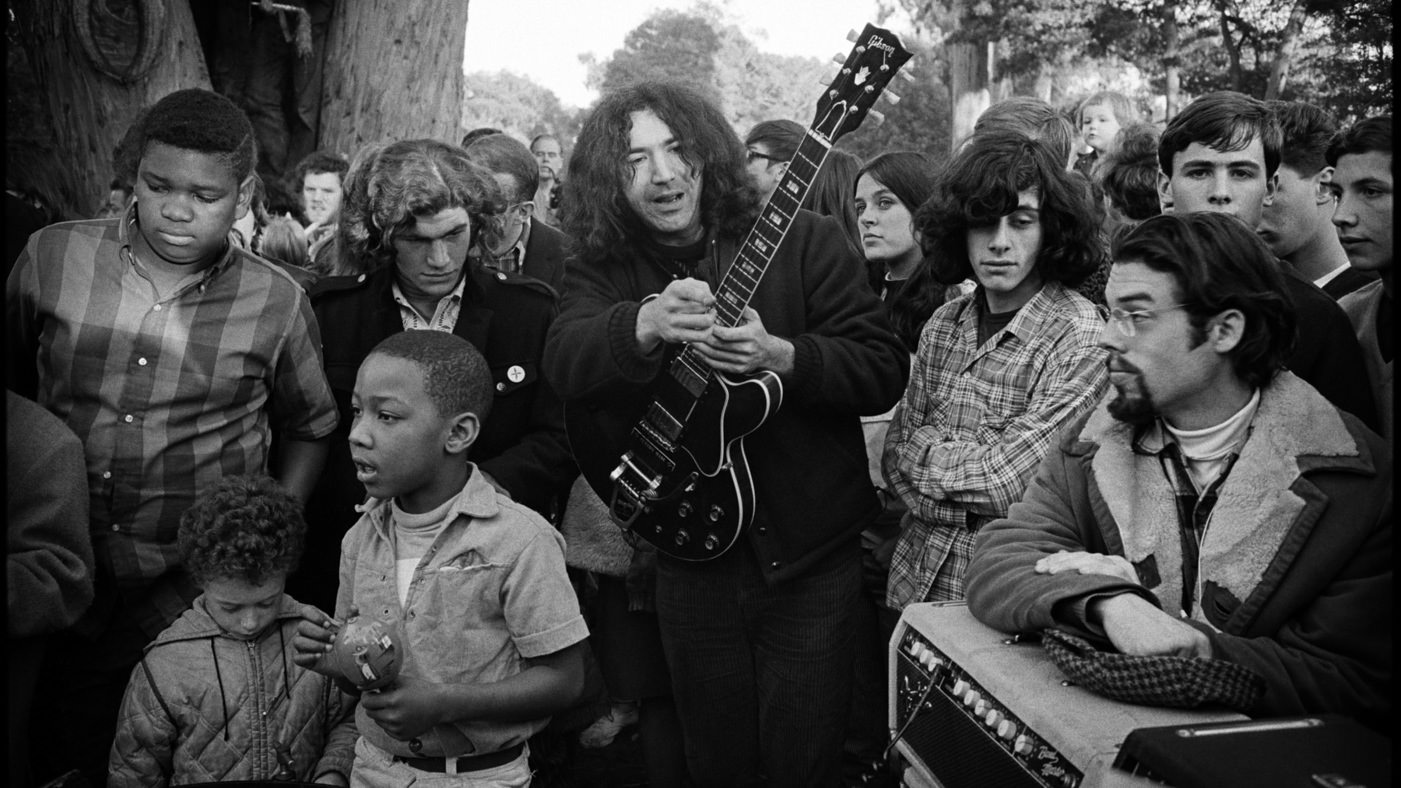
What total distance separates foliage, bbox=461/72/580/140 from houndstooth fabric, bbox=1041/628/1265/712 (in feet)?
146

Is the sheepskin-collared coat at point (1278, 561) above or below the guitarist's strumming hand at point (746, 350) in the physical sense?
above

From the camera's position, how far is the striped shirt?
9.85 ft

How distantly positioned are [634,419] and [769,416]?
1.21 ft

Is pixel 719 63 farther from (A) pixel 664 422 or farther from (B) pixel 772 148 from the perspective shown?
(A) pixel 664 422

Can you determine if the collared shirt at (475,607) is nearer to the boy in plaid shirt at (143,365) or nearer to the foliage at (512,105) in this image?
the boy in plaid shirt at (143,365)

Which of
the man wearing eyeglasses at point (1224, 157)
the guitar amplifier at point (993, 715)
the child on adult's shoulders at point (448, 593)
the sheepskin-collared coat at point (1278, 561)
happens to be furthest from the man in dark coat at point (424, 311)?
the man wearing eyeglasses at point (1224, 157)

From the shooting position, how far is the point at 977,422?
3217mm

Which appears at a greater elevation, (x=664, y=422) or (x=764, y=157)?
(x=764, y=157)

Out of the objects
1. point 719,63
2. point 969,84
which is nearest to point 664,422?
point 969,84

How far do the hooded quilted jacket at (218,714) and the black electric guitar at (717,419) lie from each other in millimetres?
899

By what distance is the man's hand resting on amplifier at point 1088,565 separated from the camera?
2250 mm

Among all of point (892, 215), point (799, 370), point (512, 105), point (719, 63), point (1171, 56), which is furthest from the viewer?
point (512, 105)

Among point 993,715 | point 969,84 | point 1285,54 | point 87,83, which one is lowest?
point 969,84

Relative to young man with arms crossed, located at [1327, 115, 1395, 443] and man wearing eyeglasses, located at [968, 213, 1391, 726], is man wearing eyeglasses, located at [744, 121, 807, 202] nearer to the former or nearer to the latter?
young man with arms crossed, located at [1327, 115, 1395, 443]
